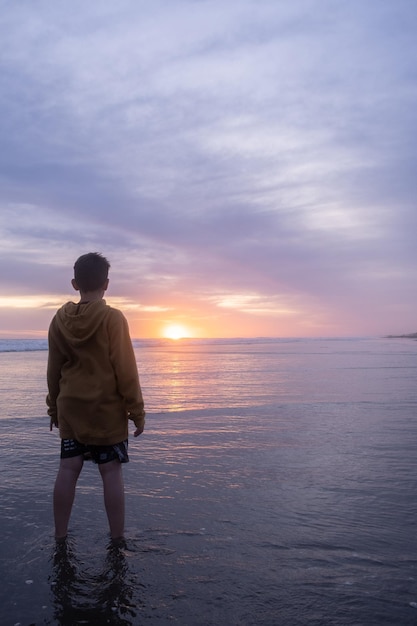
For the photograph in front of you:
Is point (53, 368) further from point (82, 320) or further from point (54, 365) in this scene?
point (82, 320)

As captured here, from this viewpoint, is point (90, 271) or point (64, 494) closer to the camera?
point (64, 494)

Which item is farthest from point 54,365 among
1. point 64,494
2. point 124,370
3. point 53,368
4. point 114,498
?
point 114,498

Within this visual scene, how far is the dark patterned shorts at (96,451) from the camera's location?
11.1ft

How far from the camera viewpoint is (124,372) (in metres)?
3.34

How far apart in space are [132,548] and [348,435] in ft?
12.5

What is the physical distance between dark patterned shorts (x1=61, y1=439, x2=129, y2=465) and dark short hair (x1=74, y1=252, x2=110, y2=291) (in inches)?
40.2

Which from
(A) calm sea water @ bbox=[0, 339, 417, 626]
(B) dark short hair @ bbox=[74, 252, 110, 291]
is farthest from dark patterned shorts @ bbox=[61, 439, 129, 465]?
(B) dark short hair @ bbox=[74, 252, 110, 291]

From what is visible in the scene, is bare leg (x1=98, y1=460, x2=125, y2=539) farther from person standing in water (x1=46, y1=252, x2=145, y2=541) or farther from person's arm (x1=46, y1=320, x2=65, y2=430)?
person's arm (x1=46, y1=320, x2=65, y2=430)

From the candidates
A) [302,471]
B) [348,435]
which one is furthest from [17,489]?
[348,435]

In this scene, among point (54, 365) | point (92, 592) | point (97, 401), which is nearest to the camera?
point (92, 592)

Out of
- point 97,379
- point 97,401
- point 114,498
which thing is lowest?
point 114,498

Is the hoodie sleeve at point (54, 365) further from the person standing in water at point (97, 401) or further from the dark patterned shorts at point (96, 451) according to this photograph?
the dark patterned shorts at point (96, 451)

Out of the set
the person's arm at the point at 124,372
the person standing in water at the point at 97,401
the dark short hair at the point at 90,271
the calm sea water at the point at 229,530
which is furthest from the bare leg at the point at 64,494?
the dark short hair at the point at 90,271

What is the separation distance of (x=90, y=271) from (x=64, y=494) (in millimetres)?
1445
